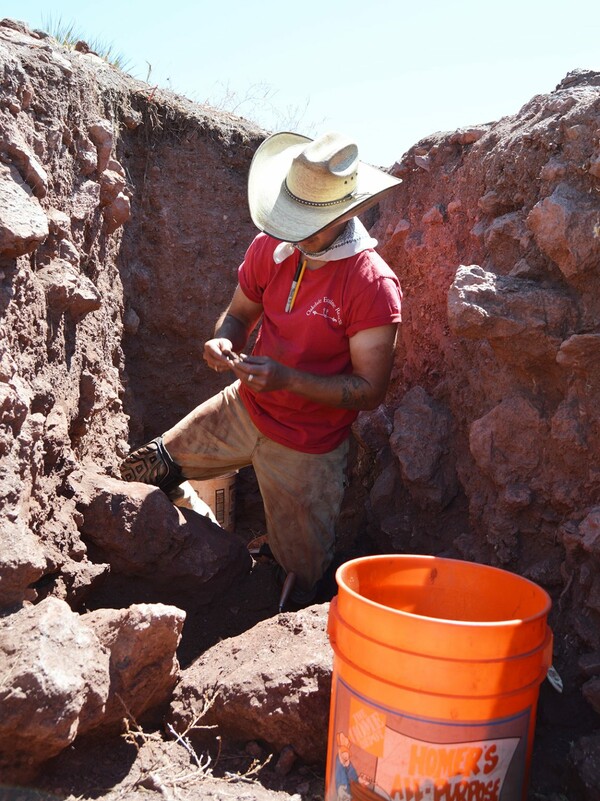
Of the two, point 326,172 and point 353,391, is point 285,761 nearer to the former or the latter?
point 353,391

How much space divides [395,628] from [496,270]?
1.62 meters

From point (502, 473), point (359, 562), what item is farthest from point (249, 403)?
point (359, 562)

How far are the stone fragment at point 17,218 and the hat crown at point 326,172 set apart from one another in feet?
2.85

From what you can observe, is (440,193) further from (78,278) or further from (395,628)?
(395,628)

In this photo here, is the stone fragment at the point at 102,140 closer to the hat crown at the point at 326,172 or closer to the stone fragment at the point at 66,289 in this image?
the stone fragment at the point at 66,289

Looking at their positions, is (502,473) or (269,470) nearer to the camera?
(502,473)

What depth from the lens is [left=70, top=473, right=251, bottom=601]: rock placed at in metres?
2.84

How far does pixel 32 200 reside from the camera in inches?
99.4

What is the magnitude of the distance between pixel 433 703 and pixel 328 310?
5.17ft

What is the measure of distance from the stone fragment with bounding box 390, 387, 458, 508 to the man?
0.80ft

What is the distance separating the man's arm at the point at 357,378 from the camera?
276 cm

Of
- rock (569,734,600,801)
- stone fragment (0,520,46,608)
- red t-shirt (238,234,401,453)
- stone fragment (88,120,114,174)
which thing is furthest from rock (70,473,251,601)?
rock (569,734,600,801)

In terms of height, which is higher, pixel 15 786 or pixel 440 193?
pixel 440 193

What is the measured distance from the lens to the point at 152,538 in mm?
2936
